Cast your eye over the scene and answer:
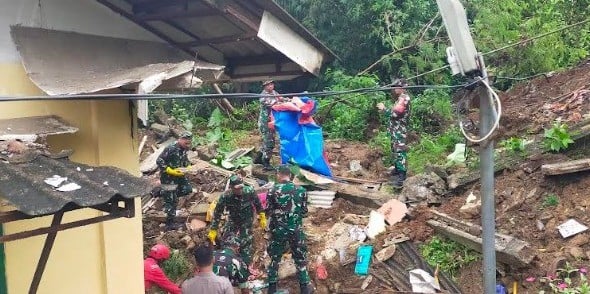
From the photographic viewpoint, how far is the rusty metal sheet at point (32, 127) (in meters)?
4.57

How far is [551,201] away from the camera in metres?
8.52

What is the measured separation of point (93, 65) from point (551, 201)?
6.73 metres

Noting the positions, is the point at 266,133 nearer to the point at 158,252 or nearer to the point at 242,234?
the point at 242,234

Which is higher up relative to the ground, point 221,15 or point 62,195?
point 221,15

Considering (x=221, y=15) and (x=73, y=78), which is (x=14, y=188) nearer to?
(x=73, y=78)

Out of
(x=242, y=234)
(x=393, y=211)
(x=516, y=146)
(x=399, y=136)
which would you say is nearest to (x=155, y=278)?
(x=242, y=234)

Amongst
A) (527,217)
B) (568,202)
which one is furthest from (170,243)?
(568,202)

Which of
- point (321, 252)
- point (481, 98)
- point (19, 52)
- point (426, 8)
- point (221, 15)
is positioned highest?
point (426, 8)

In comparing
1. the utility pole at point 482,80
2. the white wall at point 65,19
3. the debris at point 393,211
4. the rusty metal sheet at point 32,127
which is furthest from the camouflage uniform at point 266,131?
the utility pole at point 482,80

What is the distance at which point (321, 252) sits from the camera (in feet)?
30.7

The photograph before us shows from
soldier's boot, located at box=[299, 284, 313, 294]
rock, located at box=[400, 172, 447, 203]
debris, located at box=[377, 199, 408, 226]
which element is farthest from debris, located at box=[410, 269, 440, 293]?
rock, located at box=[400, 172, 447, 203]

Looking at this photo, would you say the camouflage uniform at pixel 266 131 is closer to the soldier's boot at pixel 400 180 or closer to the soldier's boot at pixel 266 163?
the soldier's boot at pixel 266 163

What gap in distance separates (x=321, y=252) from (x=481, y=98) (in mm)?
5381

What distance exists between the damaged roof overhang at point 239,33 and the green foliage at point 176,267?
3806 millimetres
